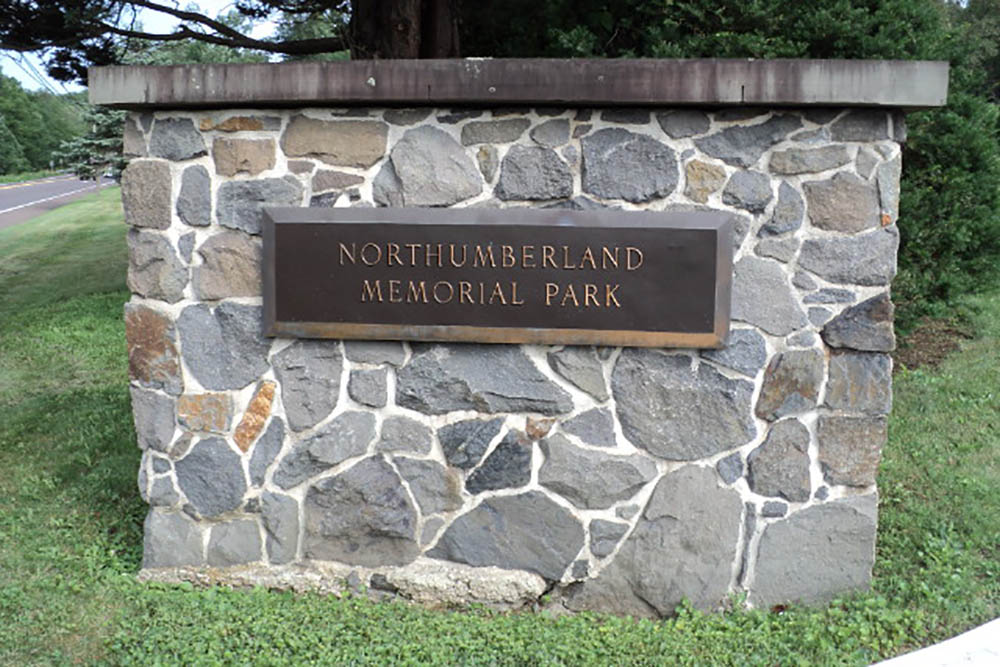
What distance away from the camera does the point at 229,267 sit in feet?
12.3

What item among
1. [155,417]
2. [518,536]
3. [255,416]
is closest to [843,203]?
[518,536]

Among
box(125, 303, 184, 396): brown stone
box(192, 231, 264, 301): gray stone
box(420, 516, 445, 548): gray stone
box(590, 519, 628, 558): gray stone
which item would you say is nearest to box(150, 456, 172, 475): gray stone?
box(125, 303, 184, 396): brown stone

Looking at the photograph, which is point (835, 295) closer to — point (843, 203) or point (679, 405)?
point (843, 203)

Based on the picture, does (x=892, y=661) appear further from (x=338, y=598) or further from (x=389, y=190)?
(x=389, y=190)

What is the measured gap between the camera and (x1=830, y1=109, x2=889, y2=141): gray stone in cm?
344

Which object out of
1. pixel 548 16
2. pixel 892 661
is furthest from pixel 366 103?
pixel 548 16

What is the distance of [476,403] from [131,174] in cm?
164

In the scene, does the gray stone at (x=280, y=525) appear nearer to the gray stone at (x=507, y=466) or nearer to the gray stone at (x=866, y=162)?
the gray stone at (x=507, y=466)

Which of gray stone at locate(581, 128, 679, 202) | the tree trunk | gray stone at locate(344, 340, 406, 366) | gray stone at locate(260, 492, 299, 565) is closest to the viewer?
gray stone at locate(581, 128, 679, 202)

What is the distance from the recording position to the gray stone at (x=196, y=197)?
12.1ft

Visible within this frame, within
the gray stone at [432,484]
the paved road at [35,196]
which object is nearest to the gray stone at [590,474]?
the gray stone at [432,484]

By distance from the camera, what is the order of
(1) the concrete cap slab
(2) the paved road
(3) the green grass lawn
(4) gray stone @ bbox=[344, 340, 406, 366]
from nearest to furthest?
(1) the concrete cap slab → (3) the green grass lawn → (4) gray stone @ bbox=[344, 340, 406, 366] → (2) the paved road

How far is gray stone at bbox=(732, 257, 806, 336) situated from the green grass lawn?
1.13 m

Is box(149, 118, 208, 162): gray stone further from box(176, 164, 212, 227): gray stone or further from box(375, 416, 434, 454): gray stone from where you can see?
box(375, 416, 434, 454): gray stone
